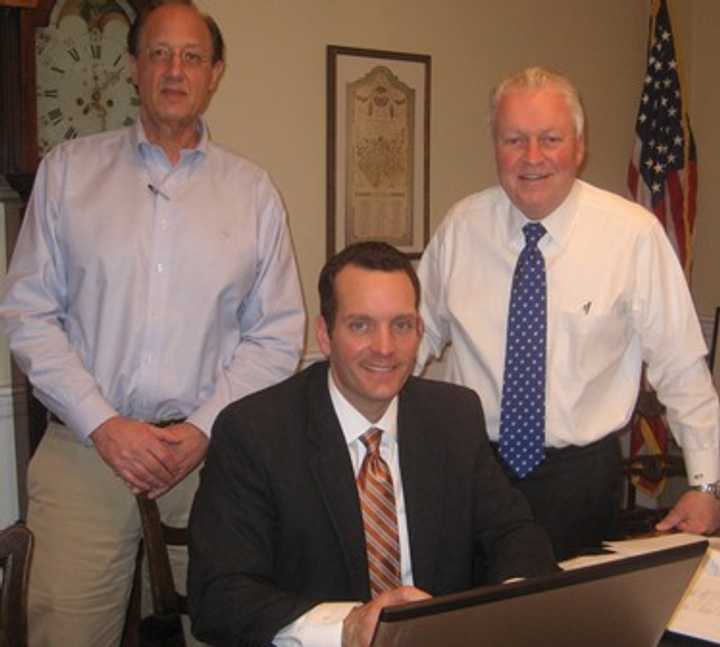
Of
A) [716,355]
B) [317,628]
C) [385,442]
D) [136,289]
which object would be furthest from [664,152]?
[317,628]

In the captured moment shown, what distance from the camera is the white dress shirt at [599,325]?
85.4 inches

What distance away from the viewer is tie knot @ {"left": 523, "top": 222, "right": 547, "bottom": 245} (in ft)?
7.27

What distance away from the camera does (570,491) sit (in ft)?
7.07

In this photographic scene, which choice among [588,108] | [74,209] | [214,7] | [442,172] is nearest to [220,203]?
[74,209]

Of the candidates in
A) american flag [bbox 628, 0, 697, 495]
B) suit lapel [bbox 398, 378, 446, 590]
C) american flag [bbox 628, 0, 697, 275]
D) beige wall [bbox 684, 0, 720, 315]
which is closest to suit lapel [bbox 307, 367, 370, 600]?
suit lapel [bbox 398, 378, 446, 590]

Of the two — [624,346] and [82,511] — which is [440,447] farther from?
[82,511]

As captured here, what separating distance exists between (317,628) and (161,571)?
69cm

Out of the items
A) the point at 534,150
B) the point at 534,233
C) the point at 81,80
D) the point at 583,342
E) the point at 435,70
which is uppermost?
the point at 435,70

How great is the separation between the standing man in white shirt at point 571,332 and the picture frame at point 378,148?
4.28 ft

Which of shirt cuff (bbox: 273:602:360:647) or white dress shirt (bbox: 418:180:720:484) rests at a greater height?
white dress shirt (bbox: 418:180:720:484)

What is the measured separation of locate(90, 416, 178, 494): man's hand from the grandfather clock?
16.0 inches

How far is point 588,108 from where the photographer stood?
4.36 metres

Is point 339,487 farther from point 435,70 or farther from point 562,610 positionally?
point 435,70

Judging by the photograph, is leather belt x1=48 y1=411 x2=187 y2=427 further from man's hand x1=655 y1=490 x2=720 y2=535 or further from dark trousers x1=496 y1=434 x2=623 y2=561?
man's hand x1=655 y1=490 x2=720 y2=535
